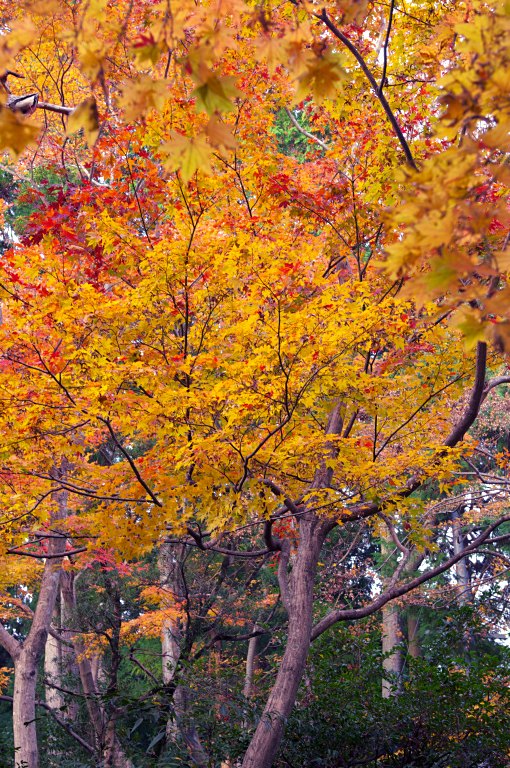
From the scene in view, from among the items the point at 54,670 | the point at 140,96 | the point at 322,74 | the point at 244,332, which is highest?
the point at 244,332

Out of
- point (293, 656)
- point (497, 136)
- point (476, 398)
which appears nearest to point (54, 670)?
point (293, 656)

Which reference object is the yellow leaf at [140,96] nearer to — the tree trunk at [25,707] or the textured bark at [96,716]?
the textured bark at [96,716]

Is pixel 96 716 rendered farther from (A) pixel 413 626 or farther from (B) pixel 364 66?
(A) pixel 413 626

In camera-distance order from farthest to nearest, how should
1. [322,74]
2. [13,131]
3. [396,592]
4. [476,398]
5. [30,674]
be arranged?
[30,674]
[396,592]
[476,398]
[322,74]
[13,131]

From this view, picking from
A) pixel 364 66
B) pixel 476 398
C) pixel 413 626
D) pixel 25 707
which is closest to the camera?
pixel 364 66

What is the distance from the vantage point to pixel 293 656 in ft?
18.0

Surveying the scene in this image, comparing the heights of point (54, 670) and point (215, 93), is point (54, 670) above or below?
above

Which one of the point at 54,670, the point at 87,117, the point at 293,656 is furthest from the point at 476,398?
the point at 54,670

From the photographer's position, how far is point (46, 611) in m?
8.48

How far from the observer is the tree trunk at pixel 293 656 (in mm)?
5184

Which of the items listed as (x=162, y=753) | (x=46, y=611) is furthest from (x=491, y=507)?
(x=162, y=753)

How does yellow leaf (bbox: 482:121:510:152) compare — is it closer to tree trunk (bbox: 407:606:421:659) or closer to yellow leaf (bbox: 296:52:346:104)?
yellow leaf (bbox: 296:52:346:104)

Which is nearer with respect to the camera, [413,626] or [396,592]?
[396,592]

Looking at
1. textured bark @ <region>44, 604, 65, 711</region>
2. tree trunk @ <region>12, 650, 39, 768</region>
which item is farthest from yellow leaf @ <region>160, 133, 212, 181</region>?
textured bark @ <region>44, 604, 65, 711</region>
